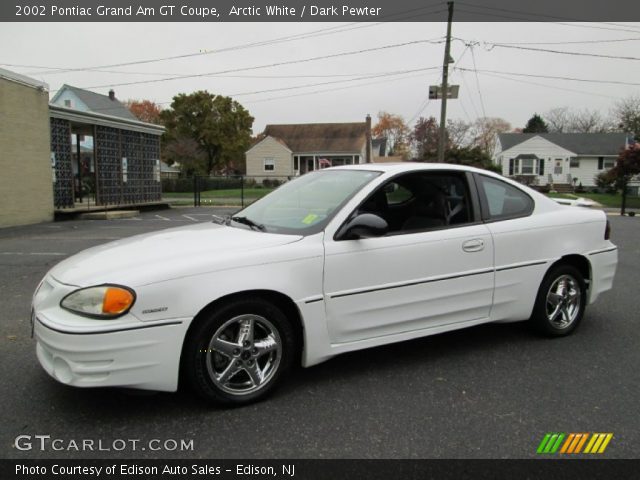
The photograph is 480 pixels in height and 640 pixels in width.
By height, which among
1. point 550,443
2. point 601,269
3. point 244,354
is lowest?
point 550,443

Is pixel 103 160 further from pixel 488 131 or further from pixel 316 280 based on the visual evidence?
pixel 488 131

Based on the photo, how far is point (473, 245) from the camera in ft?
13.4

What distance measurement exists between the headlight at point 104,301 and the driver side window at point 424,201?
1.94 meters

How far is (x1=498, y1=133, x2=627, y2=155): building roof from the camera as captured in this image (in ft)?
149

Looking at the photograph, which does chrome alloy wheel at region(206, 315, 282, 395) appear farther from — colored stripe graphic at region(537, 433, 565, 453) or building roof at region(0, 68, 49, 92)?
building roof at region(0, 68, 49, 92)

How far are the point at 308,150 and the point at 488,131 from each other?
121 ft

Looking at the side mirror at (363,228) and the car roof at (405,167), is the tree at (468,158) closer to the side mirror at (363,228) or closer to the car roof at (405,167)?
the car roof at (405,167)

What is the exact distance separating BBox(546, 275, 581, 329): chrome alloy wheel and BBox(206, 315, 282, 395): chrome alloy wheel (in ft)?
8.67

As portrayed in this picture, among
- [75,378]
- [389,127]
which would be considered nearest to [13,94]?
[75,378]

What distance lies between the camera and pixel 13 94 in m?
15.0

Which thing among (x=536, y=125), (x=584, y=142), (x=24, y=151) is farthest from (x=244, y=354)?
(x=536, y=125)

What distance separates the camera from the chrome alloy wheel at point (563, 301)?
4.62m

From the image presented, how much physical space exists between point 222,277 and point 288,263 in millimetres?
450

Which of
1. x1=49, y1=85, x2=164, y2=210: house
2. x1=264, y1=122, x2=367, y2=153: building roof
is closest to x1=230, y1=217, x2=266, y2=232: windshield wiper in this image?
x1=49, y1=85, x2=164, y2=210: house
